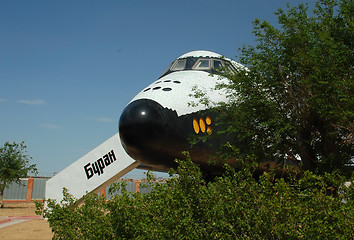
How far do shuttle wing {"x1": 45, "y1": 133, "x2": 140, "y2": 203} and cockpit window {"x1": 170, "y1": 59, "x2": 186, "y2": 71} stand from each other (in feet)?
14.4

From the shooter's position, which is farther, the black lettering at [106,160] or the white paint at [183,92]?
the black lettering at [106,160]

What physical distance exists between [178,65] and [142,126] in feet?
14.8

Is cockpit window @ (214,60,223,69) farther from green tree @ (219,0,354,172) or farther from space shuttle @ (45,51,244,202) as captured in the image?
green tree @ (219,0,354,172)

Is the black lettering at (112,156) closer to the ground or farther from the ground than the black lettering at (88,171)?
farther from the ground

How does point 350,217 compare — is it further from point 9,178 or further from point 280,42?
point 9,178

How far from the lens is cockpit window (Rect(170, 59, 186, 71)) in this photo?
1107cm

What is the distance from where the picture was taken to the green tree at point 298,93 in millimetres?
6844

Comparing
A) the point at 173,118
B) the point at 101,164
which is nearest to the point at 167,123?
the point at 173,118

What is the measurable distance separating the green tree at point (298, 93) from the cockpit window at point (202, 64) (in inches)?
99.5

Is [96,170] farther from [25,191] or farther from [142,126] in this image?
[25,191]

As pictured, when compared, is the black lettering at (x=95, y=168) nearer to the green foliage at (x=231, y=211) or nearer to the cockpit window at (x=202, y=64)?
the cockpit window at (x=202, y=64)

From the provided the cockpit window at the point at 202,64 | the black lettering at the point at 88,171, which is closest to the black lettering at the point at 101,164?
the black lettering at the point at 88,171

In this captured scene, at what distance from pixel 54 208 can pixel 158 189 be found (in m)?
2.72

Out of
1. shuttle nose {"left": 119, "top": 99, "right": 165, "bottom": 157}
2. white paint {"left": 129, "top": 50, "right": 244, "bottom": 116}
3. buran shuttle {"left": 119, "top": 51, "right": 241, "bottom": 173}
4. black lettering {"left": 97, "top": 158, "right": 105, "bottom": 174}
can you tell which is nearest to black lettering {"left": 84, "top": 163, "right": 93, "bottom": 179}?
black lettering {"left": 97, "top": 158, "right": 105, "bottom": 174}
